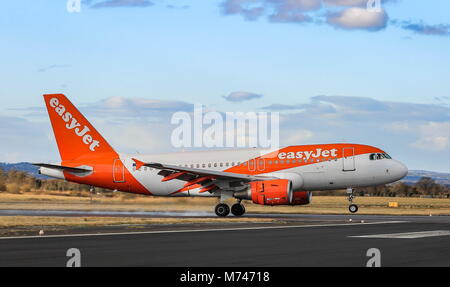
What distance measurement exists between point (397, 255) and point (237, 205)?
26609mm

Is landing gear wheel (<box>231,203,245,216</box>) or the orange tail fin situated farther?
the orange tail fin

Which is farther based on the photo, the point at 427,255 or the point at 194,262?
the point at 427,255

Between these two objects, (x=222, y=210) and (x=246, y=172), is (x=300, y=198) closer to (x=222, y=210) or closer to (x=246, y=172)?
(x=246, y=172)

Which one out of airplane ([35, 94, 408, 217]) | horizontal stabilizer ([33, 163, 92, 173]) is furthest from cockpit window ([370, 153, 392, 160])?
horizontal stabilizer ([33, 163, 92, 173])

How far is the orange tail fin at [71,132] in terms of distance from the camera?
161 feet

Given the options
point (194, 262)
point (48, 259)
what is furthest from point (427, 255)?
point (48, 259)

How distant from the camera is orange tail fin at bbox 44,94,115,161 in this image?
1935 inches

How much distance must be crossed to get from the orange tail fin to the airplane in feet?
2.60

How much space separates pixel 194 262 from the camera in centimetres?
1628

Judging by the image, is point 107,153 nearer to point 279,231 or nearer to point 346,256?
point 279,231

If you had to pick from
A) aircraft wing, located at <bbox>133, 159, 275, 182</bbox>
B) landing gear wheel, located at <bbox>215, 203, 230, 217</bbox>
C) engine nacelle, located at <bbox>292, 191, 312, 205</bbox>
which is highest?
aircraft wing, located at <bbox>133, 159, 275, 182</bbox>

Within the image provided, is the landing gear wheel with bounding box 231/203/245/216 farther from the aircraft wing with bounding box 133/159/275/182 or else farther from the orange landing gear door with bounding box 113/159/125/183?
the orange landing gear door with bounding box 113/159/125/183

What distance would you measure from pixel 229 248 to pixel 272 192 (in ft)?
68.0
